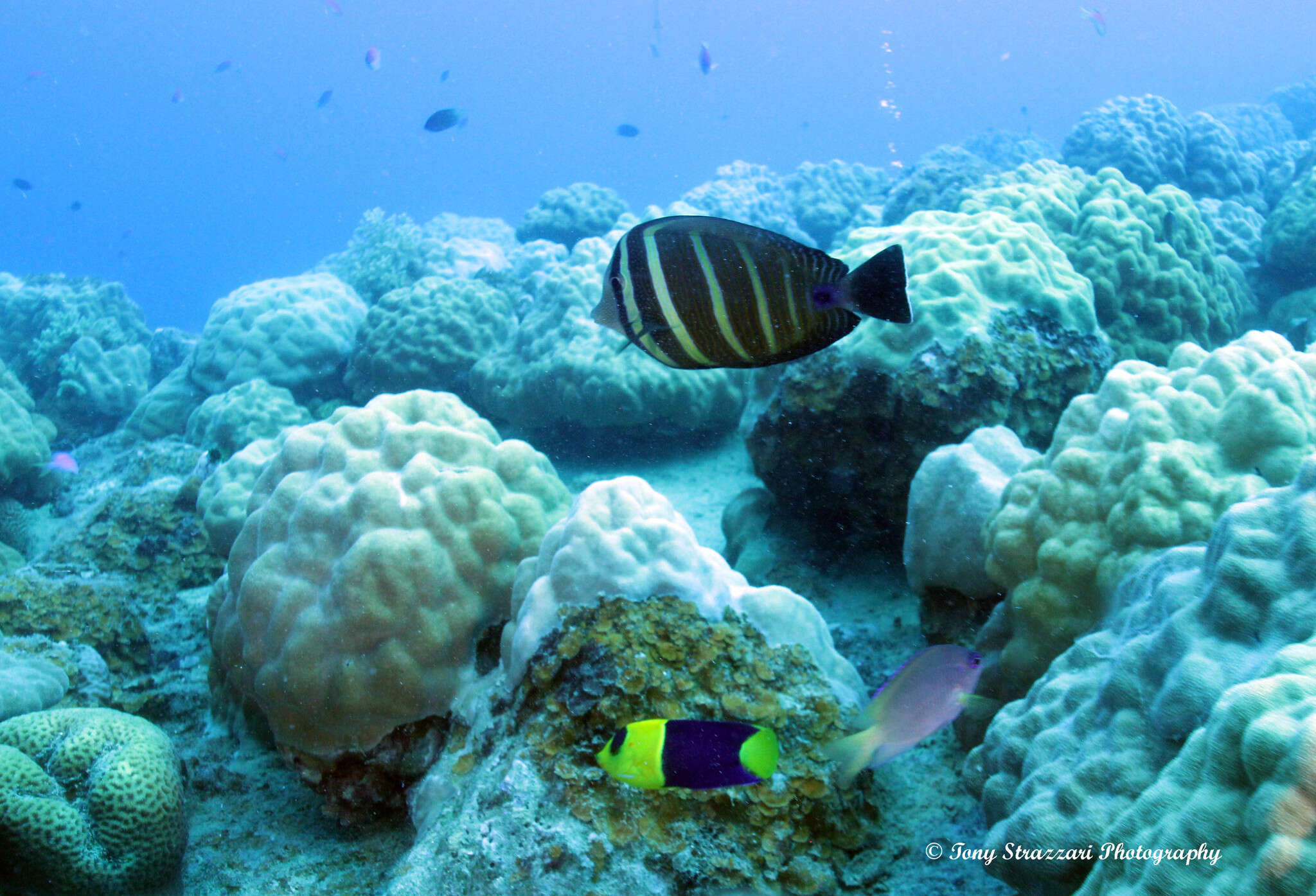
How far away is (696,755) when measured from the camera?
1511mm

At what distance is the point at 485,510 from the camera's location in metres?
3.35

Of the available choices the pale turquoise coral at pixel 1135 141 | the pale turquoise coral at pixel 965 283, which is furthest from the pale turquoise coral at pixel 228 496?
the pale turquoise coral at pixel 1135 141

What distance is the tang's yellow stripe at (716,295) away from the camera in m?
1.40

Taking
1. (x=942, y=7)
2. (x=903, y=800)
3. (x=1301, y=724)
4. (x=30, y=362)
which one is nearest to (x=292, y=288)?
(x=30, y=362)

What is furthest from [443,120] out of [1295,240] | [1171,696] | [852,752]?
[1171,696]

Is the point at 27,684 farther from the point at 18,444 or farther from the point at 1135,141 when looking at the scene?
the point at 1135,141

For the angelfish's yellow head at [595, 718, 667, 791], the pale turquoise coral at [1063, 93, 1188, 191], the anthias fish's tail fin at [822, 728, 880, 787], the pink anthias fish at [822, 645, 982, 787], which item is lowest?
the anthias fish's tail fin at [822, 728, 880, 787]

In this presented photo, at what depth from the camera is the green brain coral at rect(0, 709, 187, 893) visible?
8.48ft

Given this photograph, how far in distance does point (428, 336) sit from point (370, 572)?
217 inches

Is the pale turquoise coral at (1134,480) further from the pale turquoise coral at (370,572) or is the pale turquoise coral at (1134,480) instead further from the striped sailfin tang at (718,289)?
the pale turquoise coral at (370,572)

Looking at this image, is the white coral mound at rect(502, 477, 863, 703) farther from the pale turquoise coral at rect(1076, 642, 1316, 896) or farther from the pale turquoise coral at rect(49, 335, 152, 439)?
the pale turquoise coral at rect(49, 335, 152, 439)

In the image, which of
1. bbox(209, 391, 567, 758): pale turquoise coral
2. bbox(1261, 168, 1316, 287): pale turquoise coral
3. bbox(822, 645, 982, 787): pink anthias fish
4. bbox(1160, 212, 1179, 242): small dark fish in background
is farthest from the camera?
bbox(1261, 168, 1316, 287): pale turquoise coral

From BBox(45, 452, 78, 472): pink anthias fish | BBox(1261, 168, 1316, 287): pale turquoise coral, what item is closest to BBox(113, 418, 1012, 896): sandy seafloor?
BBox(45, 452, 78, 472): pink anthias fish

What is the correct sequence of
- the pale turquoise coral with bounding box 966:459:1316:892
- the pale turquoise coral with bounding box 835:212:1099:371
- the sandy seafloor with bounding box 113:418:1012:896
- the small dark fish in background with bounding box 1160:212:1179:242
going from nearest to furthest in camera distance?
the pale turquoise coral with bounding box 966:459:1316:892 < the sandy seafloor with bounding box 113:418:1012:896 < the pale turquoise coral with bounding box 835:212:1099:371 < the small dark fish in background with bounding box 1160:212:1179:242
